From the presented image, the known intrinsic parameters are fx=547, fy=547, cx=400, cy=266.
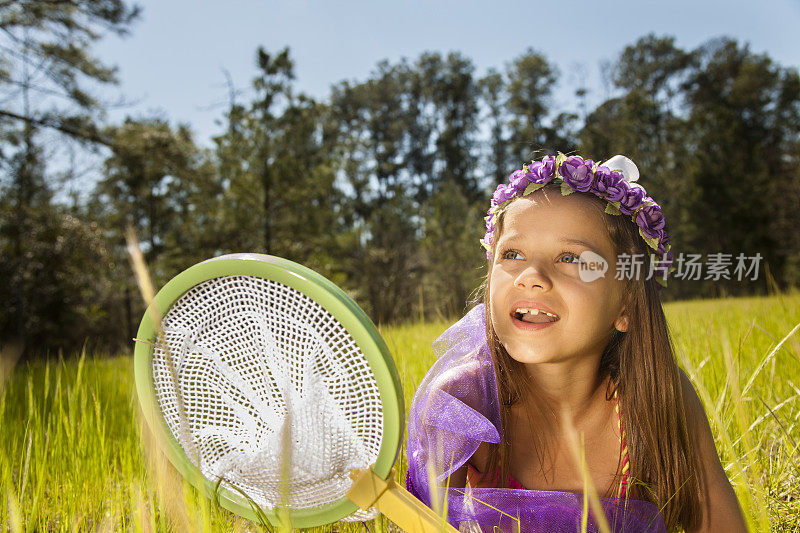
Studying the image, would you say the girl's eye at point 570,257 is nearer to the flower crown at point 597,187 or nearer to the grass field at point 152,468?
the flower crown at point 597,187

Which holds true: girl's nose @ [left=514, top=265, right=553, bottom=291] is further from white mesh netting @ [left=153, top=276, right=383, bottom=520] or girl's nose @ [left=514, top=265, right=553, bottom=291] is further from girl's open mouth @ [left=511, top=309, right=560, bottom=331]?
white mesh netting @ [left=153, top=276, right=383, bottom=520]

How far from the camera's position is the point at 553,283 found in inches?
52.1

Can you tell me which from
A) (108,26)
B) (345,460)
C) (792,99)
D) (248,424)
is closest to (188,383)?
(248,424)

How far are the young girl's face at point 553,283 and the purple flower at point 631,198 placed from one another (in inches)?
3.1

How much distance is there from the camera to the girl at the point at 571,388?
134 centimetres

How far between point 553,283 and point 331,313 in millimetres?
597

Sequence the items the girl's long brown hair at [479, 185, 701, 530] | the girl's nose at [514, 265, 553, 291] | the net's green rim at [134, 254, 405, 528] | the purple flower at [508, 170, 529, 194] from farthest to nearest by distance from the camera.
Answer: the purple flower at [508, 170, 529, 194] < the girl's long brown hair at [479, 185, 701, 530] < the girl's nose at [514, 265, 553, 291] < the net's green rim at [134, 254, 405, 528]

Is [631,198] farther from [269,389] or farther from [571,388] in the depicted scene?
[269,389]

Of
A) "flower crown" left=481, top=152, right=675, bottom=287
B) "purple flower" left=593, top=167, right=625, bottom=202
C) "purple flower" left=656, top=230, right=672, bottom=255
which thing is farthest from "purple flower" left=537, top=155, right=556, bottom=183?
"purple flower" left=656, top=230, right=672, bottom=255

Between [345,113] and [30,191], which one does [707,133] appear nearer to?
[345,113]

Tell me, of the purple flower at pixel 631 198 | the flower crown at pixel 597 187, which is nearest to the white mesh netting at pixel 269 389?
the flower crown at pixel 597 187

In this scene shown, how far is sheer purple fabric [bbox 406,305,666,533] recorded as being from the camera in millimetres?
1316

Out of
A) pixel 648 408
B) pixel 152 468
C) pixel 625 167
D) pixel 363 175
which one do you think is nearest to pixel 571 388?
pixel 648 408

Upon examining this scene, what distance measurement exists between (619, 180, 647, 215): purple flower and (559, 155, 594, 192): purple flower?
0.32 feet
